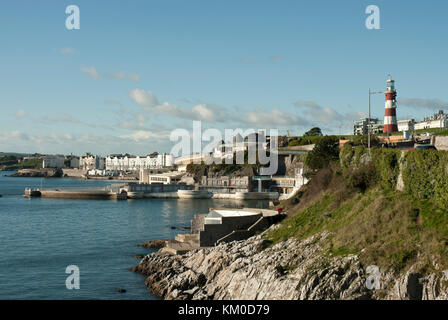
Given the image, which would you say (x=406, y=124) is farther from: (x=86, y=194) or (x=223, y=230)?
(x=223, y=230)

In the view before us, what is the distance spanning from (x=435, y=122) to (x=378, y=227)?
9503cm

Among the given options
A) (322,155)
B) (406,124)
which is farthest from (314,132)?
(322,155)

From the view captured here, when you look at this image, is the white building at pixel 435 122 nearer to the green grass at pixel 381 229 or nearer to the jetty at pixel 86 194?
the jetty at pixel 86 194

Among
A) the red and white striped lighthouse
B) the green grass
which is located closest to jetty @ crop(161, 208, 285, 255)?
the green grass

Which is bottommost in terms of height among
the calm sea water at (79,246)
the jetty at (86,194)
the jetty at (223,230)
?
the calm sea water at (79,246)

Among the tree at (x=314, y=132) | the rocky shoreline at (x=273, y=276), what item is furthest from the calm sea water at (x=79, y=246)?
the tree at (x=314, y=132)

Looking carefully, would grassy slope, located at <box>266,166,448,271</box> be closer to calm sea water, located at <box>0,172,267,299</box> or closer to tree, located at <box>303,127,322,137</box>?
calm sea water, located at <box>0,172,267,299</box>

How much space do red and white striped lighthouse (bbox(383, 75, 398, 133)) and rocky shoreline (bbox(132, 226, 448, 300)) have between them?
5536cm

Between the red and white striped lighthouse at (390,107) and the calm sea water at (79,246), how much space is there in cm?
3469

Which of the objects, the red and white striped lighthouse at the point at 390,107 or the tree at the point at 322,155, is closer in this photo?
the tree at the point at 322,155

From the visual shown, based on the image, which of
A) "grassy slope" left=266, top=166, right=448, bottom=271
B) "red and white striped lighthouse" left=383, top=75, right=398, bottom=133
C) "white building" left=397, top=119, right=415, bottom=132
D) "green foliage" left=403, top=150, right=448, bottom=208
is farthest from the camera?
"white building" left=397, top=119, right=415, bottom=132

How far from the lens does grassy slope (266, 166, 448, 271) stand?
18.1m

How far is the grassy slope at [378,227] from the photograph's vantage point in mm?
18141
